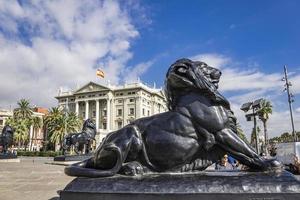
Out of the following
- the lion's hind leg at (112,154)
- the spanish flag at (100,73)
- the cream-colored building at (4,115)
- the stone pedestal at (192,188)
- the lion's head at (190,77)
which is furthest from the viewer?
the cream-colored building at (4,115)

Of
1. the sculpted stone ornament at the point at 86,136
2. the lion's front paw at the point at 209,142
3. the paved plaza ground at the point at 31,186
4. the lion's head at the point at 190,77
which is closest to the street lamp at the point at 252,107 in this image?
the paved plaza ground at the point at 31,186

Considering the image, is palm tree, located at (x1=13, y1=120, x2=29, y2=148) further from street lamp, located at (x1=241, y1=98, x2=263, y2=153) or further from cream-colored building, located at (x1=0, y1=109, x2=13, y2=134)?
street lamp, located at (x1=241, y1=98, x2=263, y2=153)

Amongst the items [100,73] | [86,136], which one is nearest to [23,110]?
[100,73]

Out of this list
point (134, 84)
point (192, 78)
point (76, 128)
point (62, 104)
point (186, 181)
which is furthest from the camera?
point (62, 104)

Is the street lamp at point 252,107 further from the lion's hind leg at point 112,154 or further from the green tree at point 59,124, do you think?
the green tree at point 59,124

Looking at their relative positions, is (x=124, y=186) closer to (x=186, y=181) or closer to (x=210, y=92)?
(x=186, y=181)

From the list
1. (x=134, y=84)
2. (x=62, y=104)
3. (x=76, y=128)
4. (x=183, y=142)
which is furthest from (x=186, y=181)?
(x=62, y=104)

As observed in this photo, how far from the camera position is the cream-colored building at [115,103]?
80750mm

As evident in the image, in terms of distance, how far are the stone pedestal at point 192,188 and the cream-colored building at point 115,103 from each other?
76.1 meters

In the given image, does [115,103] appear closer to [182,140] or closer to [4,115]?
[4,115]

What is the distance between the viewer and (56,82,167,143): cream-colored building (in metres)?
80.8

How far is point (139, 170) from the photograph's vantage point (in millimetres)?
3258

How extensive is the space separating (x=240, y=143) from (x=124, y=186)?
1320 millimetres

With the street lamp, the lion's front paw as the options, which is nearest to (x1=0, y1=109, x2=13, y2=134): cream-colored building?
the street lamp
